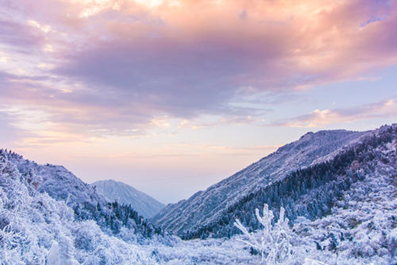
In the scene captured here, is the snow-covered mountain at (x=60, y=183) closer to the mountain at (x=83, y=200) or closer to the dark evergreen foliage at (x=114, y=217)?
the mountain at (x=83, y=200)

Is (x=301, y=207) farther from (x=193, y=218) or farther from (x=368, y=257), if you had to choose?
(x=193, y=218)

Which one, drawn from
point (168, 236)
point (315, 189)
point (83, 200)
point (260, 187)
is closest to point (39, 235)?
point (83, 200)

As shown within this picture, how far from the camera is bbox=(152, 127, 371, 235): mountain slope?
113 m

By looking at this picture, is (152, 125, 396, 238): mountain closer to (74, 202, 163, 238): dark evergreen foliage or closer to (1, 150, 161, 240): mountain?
(74, 202, 163, 238): dark evergreen foliage

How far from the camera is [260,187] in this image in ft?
365

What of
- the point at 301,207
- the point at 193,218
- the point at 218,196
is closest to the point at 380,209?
the point at 301,207

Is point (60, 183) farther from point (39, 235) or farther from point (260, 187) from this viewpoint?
point (260, 187)

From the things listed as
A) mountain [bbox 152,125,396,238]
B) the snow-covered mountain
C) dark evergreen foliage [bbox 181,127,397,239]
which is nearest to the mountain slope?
mountain [bbox 152,125,396,238]

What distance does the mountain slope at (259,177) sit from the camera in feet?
370

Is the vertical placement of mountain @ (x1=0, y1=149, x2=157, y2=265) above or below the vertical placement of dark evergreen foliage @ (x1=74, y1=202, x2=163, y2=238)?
above

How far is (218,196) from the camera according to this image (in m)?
134

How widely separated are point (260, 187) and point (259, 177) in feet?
86.6

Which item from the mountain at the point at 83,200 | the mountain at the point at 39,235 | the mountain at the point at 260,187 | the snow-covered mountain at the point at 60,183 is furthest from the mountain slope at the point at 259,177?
the mountain at the point at 39,235

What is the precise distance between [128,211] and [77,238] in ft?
104
